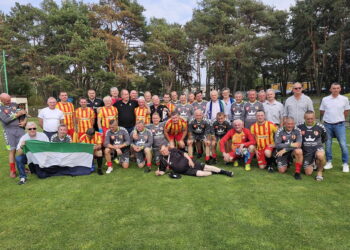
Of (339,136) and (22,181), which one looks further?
(339,136)

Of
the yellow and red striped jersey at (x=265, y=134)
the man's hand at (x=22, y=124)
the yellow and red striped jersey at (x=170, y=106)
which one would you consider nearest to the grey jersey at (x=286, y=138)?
the yellow and red striped jersey at (x=265, y=134)

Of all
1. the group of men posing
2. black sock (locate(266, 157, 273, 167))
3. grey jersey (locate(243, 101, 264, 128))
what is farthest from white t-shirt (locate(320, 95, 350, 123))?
black sock (locate(266, 157, 273, 167))

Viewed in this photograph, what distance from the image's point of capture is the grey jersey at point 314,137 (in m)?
4.57

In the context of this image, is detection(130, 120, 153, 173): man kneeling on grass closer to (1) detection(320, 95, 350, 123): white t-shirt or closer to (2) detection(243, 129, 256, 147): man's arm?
(2) detection(243, 129, 256, 147): man's arm

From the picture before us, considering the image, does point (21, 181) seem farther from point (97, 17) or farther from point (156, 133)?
point (97, 17)

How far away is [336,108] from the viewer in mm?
4793

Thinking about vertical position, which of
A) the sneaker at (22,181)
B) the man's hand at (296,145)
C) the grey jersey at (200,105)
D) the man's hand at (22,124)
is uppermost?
the grey jersey at (200,105)

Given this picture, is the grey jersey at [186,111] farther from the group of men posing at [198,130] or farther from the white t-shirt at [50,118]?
the white t-shirt at [50,118]

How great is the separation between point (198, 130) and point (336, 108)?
293 centimetres

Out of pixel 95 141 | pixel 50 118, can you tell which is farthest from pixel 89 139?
pixel 50 118

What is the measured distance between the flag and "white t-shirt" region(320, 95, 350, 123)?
504cm

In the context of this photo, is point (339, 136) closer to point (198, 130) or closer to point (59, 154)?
point (198, 130)

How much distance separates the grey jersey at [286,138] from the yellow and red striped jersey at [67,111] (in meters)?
4.79

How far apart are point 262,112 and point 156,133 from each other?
7.96ft
